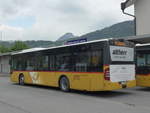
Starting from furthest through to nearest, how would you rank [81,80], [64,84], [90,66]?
[64,84], [81,80], [90,66]

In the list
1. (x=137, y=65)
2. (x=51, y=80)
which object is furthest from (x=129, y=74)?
(x=51, y=80)

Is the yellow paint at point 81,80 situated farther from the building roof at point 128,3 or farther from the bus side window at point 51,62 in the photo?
the building roof at point 128,3

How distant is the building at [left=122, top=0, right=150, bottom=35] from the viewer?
21234mm

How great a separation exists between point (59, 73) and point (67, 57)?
1.20m

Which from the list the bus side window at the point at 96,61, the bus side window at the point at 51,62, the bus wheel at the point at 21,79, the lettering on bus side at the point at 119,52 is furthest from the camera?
the bus wheel at the point at 21,79

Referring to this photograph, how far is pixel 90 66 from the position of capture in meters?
12.3

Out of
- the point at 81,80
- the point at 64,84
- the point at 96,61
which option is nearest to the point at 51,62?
the point at 64,84

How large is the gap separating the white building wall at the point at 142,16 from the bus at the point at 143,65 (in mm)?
6971

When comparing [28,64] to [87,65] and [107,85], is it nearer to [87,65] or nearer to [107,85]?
[87,65]

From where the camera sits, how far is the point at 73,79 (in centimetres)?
1336

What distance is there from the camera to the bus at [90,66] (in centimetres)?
1161

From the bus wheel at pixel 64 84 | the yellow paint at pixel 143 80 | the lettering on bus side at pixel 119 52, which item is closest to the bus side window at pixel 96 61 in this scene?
the lettering on bus side at pixel 119 52

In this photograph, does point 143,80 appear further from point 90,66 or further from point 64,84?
point 64,84

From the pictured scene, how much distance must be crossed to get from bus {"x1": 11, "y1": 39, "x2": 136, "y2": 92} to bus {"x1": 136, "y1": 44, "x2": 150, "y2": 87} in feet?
4.78
